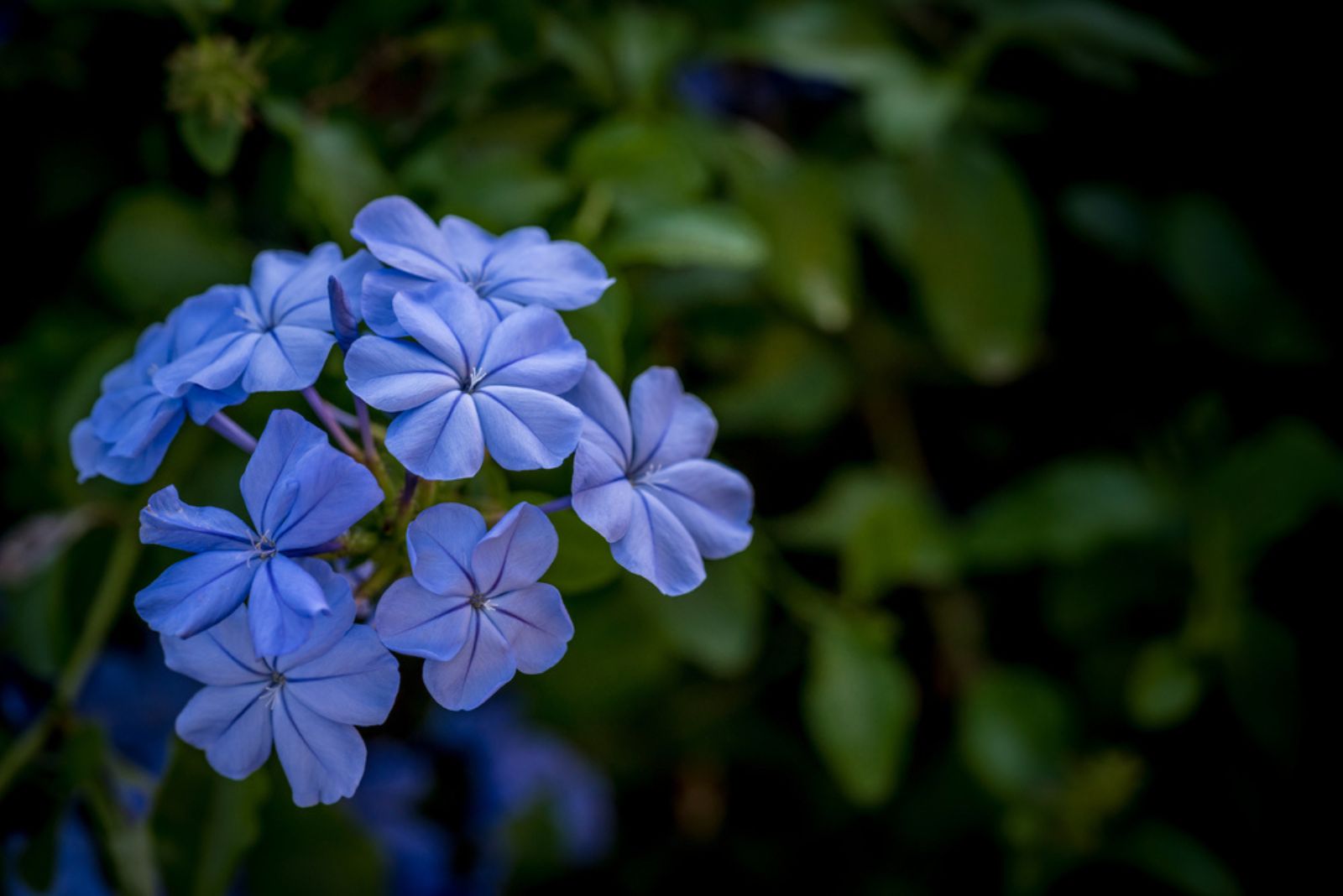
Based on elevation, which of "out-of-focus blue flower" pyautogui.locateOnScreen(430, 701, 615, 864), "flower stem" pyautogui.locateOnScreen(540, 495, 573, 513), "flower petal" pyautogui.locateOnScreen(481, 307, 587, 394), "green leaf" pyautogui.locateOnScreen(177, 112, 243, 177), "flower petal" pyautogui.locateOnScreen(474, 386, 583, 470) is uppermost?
"flower petal" pyautogui.locateOnScreen(481, 307, 587, 394)

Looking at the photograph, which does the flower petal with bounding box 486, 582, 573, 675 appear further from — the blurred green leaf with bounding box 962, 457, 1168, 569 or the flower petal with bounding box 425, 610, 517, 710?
the blurred green leaf with bounding box 962, 457, 1168, 569

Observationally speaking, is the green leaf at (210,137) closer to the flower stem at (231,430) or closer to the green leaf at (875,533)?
the flower stem at (231,430)

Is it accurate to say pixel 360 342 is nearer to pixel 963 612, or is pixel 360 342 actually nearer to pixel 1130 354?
pixel 963 612

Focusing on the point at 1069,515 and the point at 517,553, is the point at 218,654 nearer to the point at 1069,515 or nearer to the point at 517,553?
the point at 517,553

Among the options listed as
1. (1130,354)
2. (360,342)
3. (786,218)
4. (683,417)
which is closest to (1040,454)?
(1130,354)

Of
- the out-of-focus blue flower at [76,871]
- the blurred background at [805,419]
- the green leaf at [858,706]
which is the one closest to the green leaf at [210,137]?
the blurred background at [805,419]

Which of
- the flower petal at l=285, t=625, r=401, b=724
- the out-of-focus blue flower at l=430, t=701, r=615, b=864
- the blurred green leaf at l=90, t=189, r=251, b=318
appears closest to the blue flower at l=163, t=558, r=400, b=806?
the flower petal at l=285, t=625, r=401, b=724
